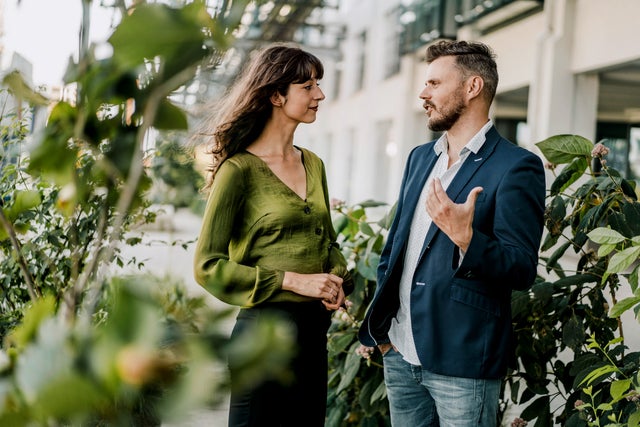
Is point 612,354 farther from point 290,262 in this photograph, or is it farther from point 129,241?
point 129,241

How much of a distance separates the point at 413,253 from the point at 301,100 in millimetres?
649

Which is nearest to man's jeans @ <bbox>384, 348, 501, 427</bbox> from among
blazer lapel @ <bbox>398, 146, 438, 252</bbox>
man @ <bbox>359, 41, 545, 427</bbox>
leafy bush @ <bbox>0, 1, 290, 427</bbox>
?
man @ <bbox>359, 41, 545, 427</bbox>

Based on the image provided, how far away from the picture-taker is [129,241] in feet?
10.5

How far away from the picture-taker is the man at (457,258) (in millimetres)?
2025

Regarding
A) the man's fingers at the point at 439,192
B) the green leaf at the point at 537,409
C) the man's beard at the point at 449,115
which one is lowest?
the green leaf at the point at 537,409

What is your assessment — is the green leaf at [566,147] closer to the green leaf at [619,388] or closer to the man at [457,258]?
the man at [457,258]

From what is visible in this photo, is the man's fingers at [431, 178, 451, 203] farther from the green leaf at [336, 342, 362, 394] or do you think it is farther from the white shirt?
the green leaf at [336, 342, 362, 394]

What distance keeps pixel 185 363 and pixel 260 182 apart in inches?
70.6

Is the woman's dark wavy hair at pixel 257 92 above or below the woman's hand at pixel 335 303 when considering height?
above

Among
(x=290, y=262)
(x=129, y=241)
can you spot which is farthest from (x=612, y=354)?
(x=129, y=241)

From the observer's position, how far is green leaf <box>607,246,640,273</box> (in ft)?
6.59

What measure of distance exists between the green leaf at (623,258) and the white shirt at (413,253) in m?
0.54

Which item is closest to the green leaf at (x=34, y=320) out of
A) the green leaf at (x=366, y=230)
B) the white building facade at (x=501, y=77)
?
the green leaf at (x=366, y=230)

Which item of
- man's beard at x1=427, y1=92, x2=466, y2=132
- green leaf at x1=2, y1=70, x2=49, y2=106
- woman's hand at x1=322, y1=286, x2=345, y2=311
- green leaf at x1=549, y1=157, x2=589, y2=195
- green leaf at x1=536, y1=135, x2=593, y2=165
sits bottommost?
woman's hand at x1=322, y1=286, x2=345, y2=311
